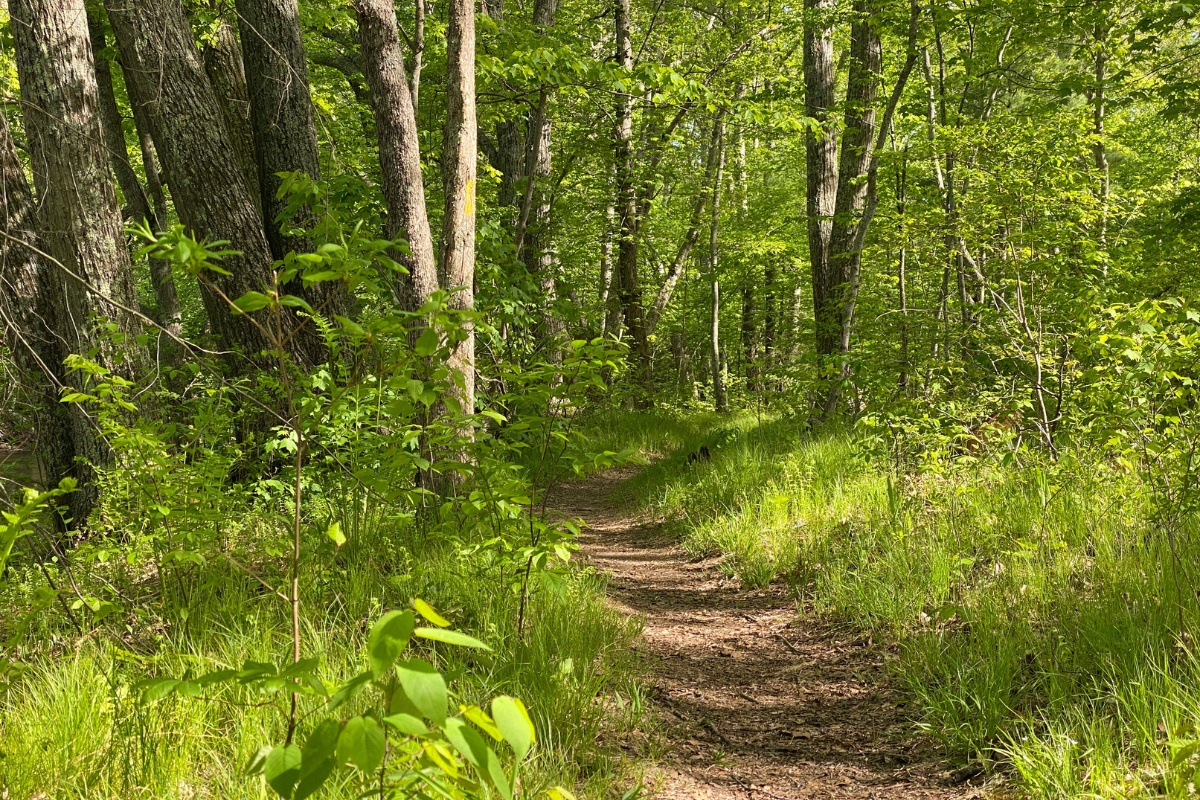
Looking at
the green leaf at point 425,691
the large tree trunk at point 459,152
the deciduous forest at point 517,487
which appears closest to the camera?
the green leaf at point 425,691

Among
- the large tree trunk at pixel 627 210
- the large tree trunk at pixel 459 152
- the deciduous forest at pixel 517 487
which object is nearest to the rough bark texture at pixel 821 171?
the deciduous forest at pixel 517 487

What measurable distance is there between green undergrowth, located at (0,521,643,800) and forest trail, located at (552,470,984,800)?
0.28 metres

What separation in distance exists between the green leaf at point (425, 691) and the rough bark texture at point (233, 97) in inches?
255

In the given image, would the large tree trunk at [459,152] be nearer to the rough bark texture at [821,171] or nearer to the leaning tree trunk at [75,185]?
the leaning tree trunk at [75,185]

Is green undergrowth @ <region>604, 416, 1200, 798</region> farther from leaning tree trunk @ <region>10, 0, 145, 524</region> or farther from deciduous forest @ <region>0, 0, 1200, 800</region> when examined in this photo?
leaning tree trunk @ <region>10, 0, 145, 524</region>

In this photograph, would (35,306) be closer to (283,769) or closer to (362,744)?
(283,769)

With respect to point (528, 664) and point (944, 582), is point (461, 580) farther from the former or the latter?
point (944, 582)

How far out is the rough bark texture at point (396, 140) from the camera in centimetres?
490

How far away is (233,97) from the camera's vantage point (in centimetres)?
671

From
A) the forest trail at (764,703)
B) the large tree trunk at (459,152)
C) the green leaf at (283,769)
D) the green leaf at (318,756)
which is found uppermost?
the large tree trunk at (459,152)

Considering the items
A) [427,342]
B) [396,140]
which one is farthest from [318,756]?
[396,140]

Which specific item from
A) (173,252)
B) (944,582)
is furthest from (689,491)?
(173,252)

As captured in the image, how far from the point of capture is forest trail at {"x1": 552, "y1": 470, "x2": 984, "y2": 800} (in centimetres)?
279

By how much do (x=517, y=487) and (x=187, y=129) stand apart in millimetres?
4600
